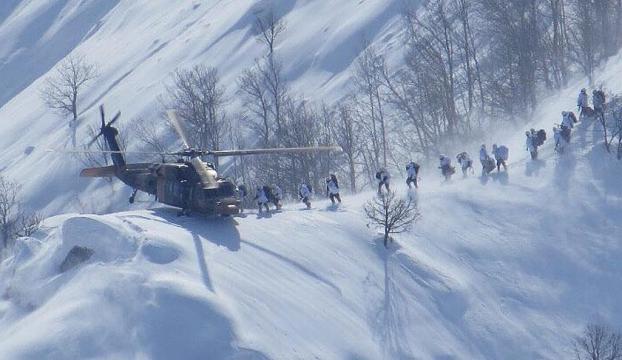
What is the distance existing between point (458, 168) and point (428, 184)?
3954mm

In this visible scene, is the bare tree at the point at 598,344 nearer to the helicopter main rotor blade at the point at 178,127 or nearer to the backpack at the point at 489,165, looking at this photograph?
the backpack at the point at 489,165

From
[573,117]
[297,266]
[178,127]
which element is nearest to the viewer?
[297,266]

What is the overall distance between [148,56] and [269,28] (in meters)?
15.7

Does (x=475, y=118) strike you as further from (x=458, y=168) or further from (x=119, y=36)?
(x=119, y=36)

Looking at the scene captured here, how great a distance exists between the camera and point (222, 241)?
38.9m


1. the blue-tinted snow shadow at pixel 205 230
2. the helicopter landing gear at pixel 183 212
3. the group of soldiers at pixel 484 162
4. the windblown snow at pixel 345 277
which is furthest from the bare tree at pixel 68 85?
the blue-tinted snow shadow at pixel 205 230

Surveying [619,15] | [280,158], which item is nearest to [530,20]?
[619,15]

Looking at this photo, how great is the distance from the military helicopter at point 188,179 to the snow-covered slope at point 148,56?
26.8 metres

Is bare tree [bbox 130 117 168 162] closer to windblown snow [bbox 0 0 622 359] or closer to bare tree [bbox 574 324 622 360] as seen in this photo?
windblown snow [bbox 0 0 622 359]

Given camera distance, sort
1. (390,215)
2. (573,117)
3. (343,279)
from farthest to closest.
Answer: (573,117) → (390,215) → (343,279)

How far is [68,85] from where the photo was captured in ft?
304

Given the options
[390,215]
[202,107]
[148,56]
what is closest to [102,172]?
[390,215]

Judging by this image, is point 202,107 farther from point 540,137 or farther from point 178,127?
point 540,137

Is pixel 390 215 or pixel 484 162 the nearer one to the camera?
pixel 390 215
